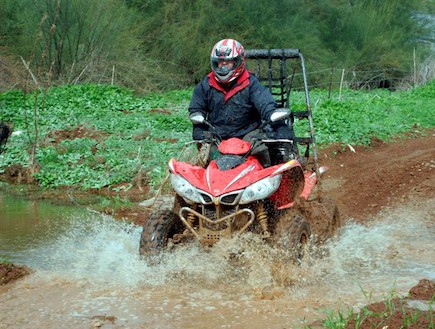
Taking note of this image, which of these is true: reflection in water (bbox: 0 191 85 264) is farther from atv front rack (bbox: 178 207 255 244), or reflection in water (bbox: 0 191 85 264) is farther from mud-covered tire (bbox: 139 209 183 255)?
atv front rack (bbox: 178 207 255 244)

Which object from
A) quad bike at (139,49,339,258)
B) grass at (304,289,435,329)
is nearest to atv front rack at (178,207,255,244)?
quad bike at (139,49,339,258)

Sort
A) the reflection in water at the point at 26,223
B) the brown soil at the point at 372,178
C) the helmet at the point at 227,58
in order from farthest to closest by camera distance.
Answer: the brown soil at the point at 372,178, the reflection in water at the point at 26,223, the helmet at the point at 227,58

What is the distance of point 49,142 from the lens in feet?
46.8

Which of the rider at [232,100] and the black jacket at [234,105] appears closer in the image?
the rider at [232,100]

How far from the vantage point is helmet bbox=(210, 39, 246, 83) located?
729 cm

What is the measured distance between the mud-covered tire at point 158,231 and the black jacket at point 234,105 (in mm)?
947

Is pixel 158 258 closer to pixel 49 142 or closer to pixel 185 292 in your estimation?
pixel 185 292

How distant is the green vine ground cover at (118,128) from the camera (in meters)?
12.1

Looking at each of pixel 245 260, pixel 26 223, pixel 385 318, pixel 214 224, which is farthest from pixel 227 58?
pixel 26 223

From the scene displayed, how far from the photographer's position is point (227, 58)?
7285 millimetres

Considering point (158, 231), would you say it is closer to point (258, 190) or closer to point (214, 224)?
point (214, 224)

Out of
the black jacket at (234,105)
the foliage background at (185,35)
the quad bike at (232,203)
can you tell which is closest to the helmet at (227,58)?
the black jacket at (234,105)

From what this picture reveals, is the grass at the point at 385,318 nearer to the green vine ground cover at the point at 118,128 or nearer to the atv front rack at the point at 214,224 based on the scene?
the atv front rack at the point at 214,224

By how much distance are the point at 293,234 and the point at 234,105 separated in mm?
1539
